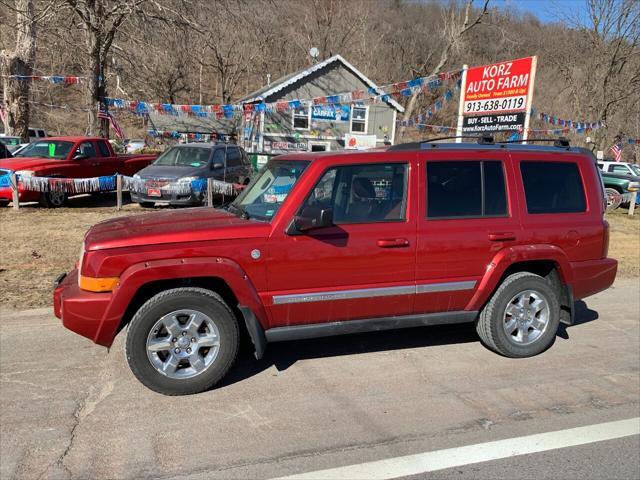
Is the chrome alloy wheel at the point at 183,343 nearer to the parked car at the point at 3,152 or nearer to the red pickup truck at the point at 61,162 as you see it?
the red pickup truck at the point at 61,162

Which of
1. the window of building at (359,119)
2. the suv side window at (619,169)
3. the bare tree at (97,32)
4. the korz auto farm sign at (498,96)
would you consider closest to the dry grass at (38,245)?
the bare tree at (97,32)

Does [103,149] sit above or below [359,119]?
below

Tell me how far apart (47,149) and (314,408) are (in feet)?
40.0

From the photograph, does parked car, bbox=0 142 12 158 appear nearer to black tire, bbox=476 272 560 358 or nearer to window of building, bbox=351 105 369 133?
black tire, bbox=476 272 560 358

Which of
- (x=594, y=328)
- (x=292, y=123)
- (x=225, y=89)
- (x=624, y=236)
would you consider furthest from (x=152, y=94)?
(x=594, y=328)

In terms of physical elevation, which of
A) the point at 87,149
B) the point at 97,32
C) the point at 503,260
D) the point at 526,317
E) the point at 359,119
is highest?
the point at 97,32

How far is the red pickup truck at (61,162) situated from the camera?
12.2 meters

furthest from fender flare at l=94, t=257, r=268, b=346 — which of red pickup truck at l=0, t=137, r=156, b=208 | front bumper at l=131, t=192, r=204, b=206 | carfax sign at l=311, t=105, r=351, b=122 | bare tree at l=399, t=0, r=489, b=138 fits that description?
bare tree at l=399, t=0, r=489, b=138

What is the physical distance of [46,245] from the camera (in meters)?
8.77

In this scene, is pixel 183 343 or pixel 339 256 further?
pixel 339 256

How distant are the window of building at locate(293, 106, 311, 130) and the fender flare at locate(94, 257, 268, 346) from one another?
23.7 meters

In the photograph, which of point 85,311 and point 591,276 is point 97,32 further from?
point 591,276

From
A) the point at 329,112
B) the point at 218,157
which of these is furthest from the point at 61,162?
the point at 329,112

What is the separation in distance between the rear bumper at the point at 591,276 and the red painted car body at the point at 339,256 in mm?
15
